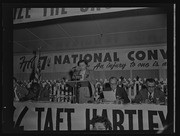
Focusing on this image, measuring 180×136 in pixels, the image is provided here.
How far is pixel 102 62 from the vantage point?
177cm

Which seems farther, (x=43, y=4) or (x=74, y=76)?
(x=74, y=76)

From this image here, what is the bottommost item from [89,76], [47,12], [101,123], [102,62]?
[101,123]

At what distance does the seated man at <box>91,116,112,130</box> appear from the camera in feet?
5.43

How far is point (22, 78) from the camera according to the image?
5.84 ft

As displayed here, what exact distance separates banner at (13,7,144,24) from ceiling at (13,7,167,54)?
4 centimetres

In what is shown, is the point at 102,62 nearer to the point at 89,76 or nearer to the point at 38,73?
the point at 89,76

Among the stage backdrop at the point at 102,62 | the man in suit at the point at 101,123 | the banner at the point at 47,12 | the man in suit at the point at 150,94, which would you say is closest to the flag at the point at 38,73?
the stage backdrop at the point at 102,62

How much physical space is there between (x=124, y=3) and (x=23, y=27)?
855 mm

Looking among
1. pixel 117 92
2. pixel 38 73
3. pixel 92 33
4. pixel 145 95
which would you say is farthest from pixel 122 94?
pixel 38 73

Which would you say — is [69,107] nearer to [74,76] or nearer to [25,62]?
[74,76]

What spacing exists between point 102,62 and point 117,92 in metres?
0.28

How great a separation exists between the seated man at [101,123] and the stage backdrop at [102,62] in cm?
35

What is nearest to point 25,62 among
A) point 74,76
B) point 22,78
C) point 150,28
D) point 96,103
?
point 22,78
